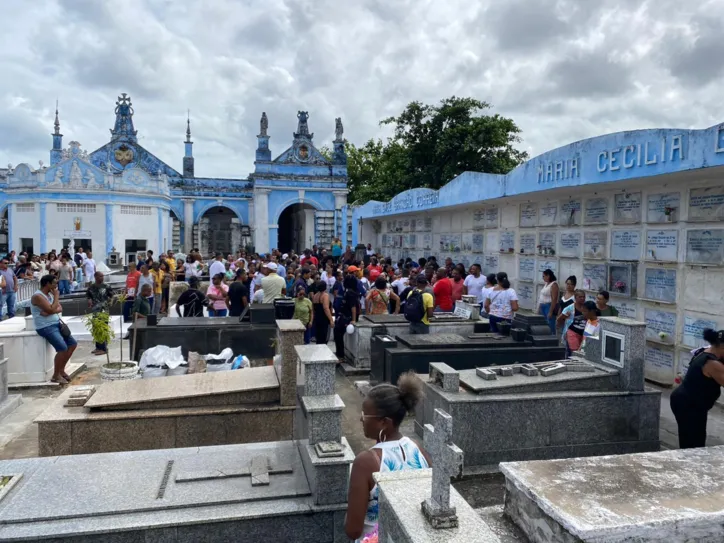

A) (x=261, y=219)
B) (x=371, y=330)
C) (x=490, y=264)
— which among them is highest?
(x=261, y=219)

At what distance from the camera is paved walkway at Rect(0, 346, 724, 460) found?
611 cm

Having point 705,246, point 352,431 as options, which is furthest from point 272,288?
point 705,246

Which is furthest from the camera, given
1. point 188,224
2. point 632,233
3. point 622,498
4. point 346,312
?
point 188,224

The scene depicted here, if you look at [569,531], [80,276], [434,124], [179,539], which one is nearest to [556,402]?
[569,531]

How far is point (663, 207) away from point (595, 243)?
1.62 metres

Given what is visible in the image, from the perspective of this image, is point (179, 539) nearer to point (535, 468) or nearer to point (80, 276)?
point (535, 468)

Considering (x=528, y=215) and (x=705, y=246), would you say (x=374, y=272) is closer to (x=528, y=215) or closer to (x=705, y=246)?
(x=528, y=215)

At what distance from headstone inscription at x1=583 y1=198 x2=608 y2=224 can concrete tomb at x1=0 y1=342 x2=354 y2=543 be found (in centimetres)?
736

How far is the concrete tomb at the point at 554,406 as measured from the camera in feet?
18.6

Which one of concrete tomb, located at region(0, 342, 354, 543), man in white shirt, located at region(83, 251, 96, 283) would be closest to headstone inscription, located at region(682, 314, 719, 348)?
concrete tomb, located at region(0, 342, 354, 543)

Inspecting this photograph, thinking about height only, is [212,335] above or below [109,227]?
below

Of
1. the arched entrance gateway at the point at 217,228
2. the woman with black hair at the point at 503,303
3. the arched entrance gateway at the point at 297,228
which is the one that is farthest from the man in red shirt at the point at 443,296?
the arched entrance gateway at the point at 217,228

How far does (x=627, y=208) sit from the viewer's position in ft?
30.9

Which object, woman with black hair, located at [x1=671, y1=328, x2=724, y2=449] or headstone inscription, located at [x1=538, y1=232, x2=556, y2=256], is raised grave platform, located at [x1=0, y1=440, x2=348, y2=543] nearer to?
woman with black hair, located at [x1=671, y1=328, x2=724, y2=449]
